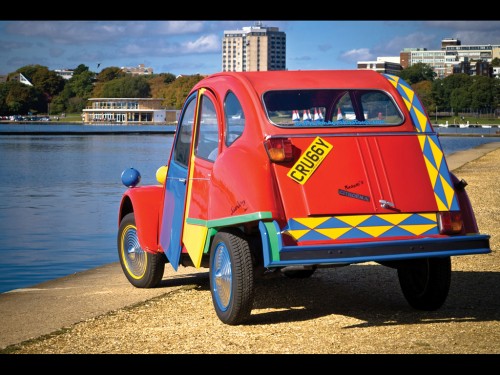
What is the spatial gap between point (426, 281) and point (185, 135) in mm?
2573

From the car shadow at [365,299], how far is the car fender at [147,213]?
1148 mm

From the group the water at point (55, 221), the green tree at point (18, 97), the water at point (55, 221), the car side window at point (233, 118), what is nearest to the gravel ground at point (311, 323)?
the car side window at point (233, 118)

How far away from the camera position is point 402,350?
299 inches

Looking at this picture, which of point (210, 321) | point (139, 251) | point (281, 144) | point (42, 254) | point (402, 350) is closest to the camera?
point (402, 350)

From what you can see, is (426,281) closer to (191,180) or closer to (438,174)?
(438,174)

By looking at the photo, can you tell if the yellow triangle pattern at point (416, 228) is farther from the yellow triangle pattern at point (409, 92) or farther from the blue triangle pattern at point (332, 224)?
the yellow triangle pattern at point (409, 92)

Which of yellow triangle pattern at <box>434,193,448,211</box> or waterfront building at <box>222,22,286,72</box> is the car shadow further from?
waterfront building at <box>222,22,286,72</box>

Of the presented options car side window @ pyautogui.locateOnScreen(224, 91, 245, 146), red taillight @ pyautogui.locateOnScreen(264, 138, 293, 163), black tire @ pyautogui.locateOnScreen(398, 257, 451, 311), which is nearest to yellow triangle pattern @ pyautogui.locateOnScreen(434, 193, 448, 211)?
black tire @ pyautogui.locateOnScreen(398, 257, 451, 311)

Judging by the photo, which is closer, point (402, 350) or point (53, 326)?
point (402, 350)

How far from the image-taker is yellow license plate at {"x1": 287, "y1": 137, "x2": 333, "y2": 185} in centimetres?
810

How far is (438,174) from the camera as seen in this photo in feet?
27.8

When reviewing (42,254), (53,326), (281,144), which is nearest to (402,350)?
(281,144)

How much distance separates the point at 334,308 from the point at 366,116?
1.73 m

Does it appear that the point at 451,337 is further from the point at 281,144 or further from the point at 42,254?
the point at 42,254
